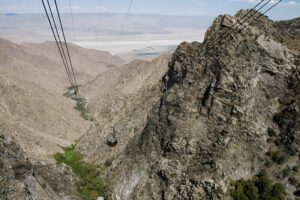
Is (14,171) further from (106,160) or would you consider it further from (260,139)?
(260,139)

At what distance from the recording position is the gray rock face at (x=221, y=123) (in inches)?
1743

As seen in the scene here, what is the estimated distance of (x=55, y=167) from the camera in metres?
57.0

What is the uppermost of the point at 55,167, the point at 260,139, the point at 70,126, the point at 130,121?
the point at 260,139

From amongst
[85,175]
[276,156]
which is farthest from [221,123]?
[85,175]

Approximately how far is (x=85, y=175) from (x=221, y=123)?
22625 mm

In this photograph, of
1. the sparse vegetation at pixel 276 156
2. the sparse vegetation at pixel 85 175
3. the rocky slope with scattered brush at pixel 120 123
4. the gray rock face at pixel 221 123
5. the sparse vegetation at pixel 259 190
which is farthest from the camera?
the rocky slope with scattered brush at pixel 120 123

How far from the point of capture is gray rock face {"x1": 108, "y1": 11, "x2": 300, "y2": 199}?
44281mm

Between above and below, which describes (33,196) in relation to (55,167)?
above

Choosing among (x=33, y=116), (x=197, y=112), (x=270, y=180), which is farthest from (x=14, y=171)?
(x=33, y=116)

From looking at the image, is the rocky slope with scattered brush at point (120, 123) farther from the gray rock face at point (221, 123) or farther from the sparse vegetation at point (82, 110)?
the sparse vegetation at point (82, 110)

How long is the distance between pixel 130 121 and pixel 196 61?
17.4 meters

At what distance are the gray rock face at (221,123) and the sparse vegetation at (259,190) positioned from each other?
1.02 metres

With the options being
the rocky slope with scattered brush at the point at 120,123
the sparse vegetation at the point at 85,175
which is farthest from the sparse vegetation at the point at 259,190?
the rocky slope with scattered brush at the point at 120,123

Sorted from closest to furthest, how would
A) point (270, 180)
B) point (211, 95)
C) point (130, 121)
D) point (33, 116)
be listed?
point (270, 180) < point (211, 95) < point (130, 121) < point (33, 116)
